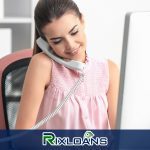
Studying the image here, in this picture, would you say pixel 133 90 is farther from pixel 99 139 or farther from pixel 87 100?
pixel 87 100

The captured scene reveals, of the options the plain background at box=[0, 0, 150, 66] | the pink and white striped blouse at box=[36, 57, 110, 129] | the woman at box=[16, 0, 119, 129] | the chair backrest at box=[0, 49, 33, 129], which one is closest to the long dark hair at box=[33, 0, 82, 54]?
the woman at box=[16, 0, 119, 129]

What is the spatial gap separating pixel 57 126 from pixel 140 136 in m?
0.34

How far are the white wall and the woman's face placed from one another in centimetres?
130

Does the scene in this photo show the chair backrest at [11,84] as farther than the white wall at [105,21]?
No

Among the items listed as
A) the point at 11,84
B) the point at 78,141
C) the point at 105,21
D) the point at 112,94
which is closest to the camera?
the point at 78,141

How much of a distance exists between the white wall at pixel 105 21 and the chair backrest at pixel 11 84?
1.08 meters

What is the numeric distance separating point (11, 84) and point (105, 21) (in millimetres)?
1197

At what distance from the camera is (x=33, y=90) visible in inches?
31.0

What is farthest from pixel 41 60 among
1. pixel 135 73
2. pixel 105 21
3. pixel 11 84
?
pixel 105 21

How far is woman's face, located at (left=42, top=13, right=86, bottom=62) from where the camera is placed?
30.3 inches

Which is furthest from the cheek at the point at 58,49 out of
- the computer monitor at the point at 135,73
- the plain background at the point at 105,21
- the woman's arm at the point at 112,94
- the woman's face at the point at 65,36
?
the plain background at the point at 105,21

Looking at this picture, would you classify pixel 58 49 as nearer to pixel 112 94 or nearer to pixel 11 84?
pixel 112 94

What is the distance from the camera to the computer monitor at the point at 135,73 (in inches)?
18.7

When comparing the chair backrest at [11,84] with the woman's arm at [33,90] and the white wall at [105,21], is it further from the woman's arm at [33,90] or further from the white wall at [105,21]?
the white wall at [105,21]
